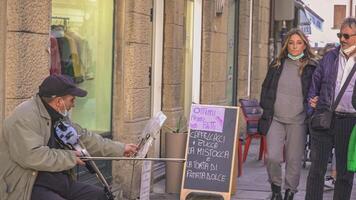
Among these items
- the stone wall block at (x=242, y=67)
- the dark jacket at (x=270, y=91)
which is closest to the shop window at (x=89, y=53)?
the dark jacket at (x=270, y=91)

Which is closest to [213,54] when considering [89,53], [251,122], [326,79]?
[251,122]

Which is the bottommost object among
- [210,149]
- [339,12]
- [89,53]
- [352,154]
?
[210,149]

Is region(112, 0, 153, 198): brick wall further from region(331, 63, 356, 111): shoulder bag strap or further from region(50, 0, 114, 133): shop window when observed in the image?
region(331, 63, 356, 111): shoulder bag strap

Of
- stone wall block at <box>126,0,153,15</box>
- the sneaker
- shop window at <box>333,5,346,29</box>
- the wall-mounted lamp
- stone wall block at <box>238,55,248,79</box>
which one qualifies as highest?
shop window at <box>333,5,346,29</box>

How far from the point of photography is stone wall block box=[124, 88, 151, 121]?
791 centimetres

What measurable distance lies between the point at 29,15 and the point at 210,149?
2.33m

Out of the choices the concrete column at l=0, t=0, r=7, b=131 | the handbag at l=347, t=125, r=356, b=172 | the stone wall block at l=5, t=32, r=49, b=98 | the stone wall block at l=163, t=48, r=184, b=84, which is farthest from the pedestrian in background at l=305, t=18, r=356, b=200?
A: the stone wall block at l=163, t=48, r=184, b=84

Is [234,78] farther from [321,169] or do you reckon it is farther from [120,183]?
[321,169]

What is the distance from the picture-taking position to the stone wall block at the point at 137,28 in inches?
311

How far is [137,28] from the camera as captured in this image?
7.98 meters

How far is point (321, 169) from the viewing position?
6406mm

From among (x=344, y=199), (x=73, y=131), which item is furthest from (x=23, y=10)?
(x=344, y=199)

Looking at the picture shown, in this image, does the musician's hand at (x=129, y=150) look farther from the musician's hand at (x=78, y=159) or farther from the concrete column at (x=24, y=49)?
the concrete column at (x=24, y=49)

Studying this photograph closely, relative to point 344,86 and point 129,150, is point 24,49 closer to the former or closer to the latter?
point 129,150
